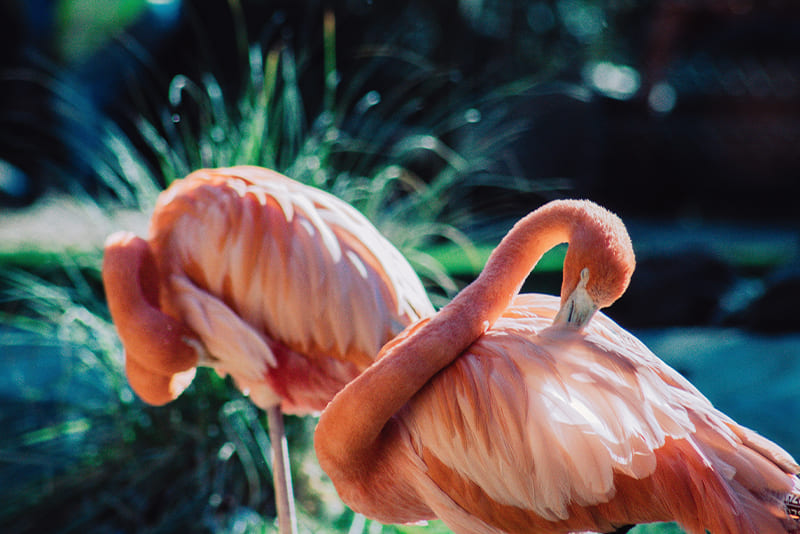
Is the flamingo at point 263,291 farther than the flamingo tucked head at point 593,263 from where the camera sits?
Yes

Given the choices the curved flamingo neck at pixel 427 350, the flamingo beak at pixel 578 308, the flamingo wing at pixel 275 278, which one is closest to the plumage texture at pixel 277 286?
the flamingo wing at pixel 275 278

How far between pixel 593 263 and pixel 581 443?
0.27m

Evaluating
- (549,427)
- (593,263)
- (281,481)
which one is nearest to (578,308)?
(593,263)

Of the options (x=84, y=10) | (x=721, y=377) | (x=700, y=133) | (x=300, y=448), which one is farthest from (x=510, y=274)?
(x=700, y=133)

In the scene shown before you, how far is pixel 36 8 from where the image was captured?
6.03m

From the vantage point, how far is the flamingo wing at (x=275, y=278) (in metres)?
1.67

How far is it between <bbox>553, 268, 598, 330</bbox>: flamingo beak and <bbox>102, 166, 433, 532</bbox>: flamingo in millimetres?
473

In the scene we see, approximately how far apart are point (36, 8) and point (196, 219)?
5.24 m

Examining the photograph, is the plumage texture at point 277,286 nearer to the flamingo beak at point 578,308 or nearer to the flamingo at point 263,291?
the flamingo at point 263,291

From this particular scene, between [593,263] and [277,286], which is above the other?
[593,263]

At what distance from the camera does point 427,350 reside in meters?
1.25

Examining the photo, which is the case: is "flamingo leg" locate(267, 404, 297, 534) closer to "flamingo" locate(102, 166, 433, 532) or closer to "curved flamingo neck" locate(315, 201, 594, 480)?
"flamingo" locate(102, 166, 433, 532)

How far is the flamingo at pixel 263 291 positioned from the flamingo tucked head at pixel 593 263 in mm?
501

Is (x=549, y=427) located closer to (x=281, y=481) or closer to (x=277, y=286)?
(x=277, y=286)
